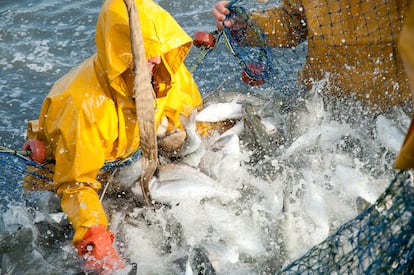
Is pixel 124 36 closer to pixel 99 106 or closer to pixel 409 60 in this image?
pixel 99 106

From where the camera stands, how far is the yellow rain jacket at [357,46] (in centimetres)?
465

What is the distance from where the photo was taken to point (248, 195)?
4.89 meters

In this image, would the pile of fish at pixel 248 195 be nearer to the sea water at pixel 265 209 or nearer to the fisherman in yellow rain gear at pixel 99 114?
the sea water at pixel 265 209

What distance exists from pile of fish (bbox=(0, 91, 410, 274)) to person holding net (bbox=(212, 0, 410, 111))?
166 mm

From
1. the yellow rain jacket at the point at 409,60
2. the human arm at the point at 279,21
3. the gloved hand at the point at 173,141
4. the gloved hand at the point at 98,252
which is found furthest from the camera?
the human arm at the point at 279,21

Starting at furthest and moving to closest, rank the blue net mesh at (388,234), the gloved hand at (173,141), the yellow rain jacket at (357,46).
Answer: the gloved hand at (173,141)
the yellow rain jacket at (357,46)
the blue net mesh at (388,234)

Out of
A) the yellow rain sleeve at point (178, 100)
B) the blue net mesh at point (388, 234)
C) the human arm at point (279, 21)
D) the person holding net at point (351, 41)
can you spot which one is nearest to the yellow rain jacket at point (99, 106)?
the yellow rain sleeve at point (178, 100)

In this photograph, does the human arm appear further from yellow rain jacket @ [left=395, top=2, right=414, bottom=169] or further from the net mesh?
yellow rain jacket @ [left=395, top=2, right=414, bottom=169]

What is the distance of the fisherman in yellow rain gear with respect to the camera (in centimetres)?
405

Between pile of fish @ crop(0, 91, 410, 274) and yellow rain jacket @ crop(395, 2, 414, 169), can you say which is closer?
yellow rain jacket @ crop(395, 2, 414, 169)

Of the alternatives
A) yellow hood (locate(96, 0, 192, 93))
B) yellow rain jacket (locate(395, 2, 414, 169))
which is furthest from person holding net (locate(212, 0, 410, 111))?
yellow rain jacket (locate(395, 2, 414, 169))

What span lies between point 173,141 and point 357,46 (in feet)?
6.14

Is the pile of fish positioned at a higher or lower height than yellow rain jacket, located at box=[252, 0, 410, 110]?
lower

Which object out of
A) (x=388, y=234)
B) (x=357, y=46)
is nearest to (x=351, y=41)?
(x=357, y=46)
